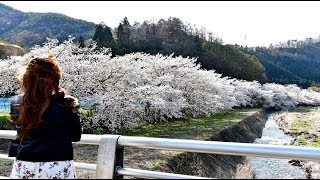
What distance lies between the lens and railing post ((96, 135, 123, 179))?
2866 millimetres

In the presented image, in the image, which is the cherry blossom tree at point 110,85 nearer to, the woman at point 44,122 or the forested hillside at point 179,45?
the woman at point 44,122

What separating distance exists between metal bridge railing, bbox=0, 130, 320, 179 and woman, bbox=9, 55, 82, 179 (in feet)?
0.98

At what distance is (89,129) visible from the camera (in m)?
18.3

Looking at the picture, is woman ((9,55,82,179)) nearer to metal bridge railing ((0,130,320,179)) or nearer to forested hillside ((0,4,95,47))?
metal bridge railing ((0,130,320,179))

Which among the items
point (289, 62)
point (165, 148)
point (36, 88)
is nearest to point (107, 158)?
point (165, 148)

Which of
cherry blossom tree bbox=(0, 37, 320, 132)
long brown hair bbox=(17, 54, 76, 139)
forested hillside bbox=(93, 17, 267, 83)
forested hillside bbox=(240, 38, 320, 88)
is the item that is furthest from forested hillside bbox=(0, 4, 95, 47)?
long brown hair bbox=(17, 54, 76, 139)

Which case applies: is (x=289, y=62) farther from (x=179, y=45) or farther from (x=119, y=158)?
(x=119, y=158)

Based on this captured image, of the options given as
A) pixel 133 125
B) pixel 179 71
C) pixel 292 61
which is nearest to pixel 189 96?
pixel 179 71

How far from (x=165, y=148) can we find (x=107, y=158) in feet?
1.67

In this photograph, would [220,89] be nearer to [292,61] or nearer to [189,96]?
[189,96]

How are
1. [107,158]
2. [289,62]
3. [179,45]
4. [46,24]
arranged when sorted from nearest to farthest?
1. [107,158]
2. [179,45]
3. [289,62]
4. [46,24]

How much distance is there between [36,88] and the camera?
2717 mm

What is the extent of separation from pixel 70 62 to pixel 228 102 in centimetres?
2476

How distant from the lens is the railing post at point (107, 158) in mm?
2866
